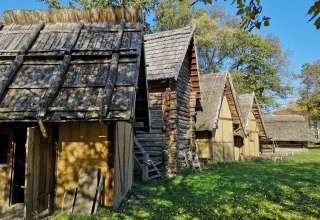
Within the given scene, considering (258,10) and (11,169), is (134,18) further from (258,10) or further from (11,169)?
(258,10)

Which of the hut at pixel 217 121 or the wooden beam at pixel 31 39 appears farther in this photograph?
the hut at pixel 217 121

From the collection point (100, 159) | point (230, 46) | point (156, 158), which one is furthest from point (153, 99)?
point (230, 46)

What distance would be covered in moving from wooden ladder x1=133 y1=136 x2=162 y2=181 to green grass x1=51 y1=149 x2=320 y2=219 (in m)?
0.57

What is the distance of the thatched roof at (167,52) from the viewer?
15.5 meters

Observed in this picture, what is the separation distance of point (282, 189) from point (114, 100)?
8.41 meters

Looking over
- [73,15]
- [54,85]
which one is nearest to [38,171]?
[54,85]

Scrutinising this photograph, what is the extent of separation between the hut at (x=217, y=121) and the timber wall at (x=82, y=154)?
46.3 ft

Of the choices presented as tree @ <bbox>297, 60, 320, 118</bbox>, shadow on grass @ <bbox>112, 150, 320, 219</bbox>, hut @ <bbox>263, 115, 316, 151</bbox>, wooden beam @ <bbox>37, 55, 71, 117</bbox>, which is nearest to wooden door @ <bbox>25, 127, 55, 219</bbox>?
wooden beam @ <bbox>37, 55, 71, 117</bbox>

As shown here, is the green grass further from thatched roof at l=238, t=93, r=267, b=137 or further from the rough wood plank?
thatched roof at l=238, t=93, r=267, b=137

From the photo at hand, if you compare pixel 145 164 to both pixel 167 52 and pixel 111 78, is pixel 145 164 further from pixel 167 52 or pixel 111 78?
pixel 167 52

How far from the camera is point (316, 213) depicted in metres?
8.34

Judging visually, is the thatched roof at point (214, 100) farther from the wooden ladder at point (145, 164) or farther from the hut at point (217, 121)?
the wooden ladder at point (145, 164)

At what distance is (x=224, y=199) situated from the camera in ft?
32.2

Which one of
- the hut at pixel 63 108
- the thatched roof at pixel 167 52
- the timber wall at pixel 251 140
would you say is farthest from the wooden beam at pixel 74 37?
the timber wall at pixel 251 140
